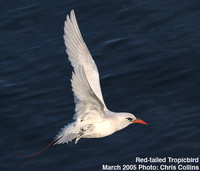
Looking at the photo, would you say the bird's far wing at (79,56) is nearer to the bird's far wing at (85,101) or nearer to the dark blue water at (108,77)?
the bird's far wing at (85,101)

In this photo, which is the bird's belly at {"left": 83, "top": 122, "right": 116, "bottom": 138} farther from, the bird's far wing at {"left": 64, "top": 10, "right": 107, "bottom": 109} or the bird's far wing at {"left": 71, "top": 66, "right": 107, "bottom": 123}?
the bird's far wing at {"left": 64, "top": 10, "right": 107, "bottom": 109}

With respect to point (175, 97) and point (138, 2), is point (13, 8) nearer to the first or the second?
point (138, 2)

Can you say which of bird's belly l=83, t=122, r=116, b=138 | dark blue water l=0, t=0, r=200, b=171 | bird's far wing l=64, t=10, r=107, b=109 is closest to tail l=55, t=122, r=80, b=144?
bird's belly l=83, t=122, r=116, b=138

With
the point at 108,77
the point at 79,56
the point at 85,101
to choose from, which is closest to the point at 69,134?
the point at 85,101

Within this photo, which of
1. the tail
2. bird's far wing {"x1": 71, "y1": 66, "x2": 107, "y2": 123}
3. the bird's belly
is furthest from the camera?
the bird's belly

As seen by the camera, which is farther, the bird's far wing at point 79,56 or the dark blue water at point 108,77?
the dark blue water at point 108,77

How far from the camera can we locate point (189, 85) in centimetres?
1337

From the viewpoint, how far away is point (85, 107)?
982 cm

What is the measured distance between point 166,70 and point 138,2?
169 inches

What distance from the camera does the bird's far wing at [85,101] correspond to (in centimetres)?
899

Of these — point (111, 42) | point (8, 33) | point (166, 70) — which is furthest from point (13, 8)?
point (166, 70)

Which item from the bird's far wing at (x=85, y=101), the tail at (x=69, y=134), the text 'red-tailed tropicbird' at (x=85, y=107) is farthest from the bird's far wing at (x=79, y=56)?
the tail at (x=69, y=134)

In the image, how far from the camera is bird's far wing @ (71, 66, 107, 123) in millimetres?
8992

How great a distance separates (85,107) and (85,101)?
0.28m
